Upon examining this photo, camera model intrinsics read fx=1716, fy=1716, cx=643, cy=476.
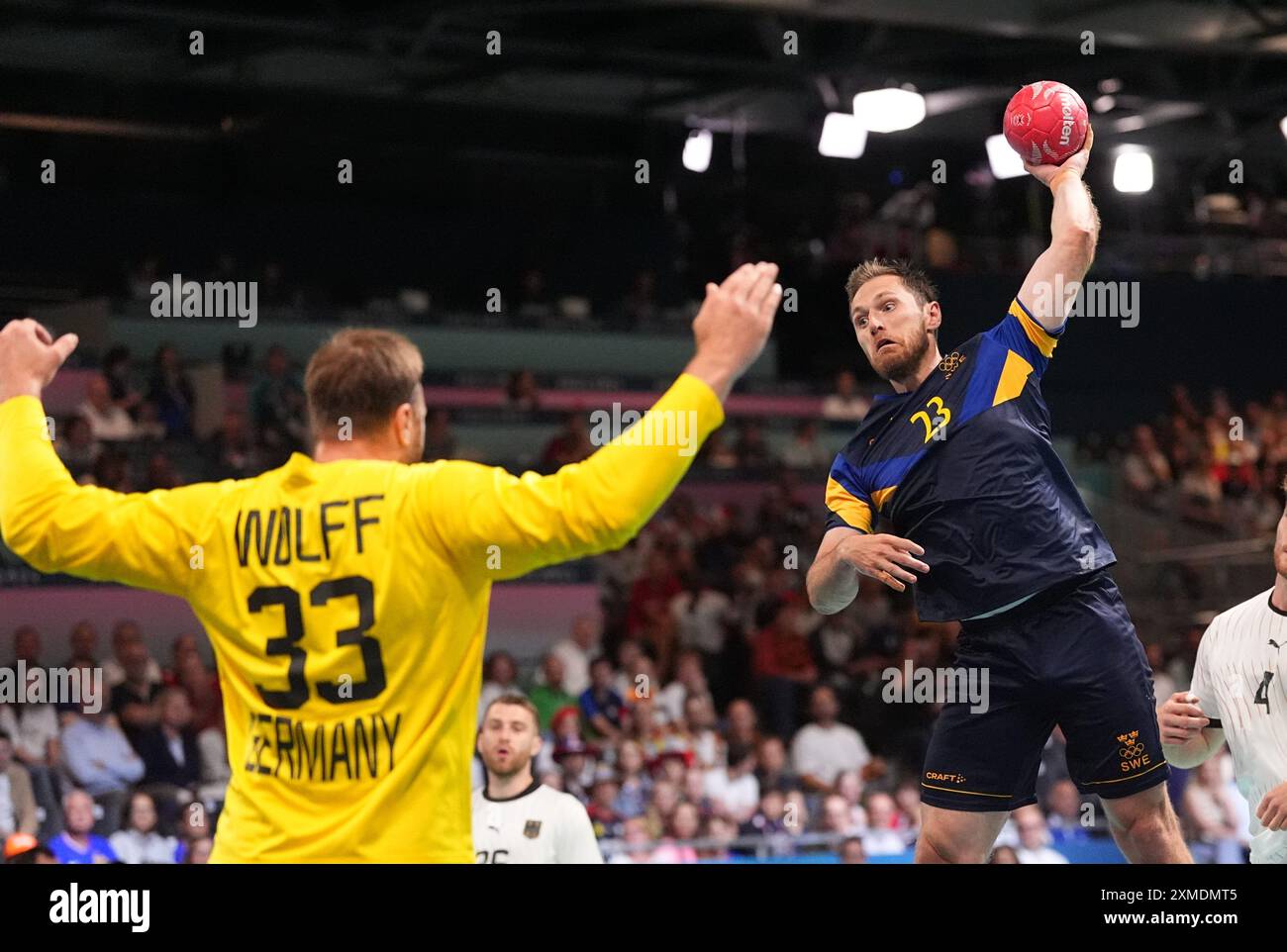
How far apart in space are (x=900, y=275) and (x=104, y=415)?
940 centimetres

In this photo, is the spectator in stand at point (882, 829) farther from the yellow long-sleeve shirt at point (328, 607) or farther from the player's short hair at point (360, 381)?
the player's short hair at point (360, 381)

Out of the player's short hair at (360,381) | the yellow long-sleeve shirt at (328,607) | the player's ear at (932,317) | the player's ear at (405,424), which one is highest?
the player's ear at (932,317)

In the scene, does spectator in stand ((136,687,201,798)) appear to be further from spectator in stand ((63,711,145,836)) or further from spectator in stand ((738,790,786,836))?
spectator in stand ((738,790,786,836))

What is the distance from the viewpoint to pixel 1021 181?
68.8 ft

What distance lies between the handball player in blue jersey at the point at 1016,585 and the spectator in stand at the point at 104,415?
30.2 ft

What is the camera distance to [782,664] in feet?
45.8

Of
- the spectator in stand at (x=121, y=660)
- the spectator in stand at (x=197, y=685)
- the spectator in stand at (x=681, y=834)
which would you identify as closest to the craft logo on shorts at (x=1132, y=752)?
the spectator in stand at (x=681, y=834)

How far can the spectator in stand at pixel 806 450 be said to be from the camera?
55.2 ft

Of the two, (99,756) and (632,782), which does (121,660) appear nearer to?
(99,756)

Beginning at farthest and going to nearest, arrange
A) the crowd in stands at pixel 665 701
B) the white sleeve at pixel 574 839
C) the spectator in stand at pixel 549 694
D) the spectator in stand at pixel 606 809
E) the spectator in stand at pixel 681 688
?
1. the spectator in stand at pixel 681 688
2. the spectator in stand at pixel 549 694
3. the spectator in stand at pixel 606 809
4. the crowd in stands at pixel 665 701
5. the white sleeve at pixel 574 839

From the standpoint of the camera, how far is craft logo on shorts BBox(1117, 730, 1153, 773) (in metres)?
5.72

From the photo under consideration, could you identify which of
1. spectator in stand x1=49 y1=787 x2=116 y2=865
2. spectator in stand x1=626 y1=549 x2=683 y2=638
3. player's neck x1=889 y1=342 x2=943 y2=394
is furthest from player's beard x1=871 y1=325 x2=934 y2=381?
spectator in stand x1=626 y1=549 x2=683 y2=638
